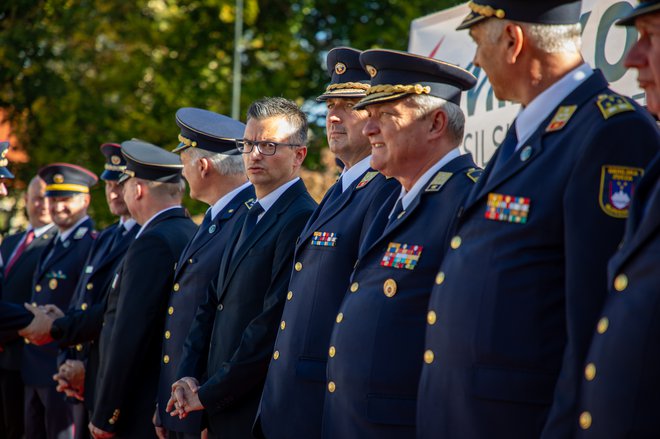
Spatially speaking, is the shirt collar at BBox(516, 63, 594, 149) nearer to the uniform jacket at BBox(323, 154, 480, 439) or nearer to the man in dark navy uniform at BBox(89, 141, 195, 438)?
the uniform jacket at BBox(323, 154, 480, 439)

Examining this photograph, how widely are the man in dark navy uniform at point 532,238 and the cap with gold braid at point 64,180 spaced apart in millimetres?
5693

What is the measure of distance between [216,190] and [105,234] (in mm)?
2006

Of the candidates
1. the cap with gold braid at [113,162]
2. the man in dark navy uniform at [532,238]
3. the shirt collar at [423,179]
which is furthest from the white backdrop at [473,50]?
the cap with gold braid at [113,162]

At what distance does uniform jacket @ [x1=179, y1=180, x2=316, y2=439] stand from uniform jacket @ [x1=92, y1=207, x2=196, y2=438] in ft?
2.31

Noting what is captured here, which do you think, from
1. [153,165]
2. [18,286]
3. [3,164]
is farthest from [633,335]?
[18,286]

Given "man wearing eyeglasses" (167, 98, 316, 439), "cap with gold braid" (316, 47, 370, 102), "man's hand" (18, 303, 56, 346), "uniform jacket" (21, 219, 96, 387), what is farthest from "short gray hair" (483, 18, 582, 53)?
"uniform jacket" (21, 219, 96, 387)

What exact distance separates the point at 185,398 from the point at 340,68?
67.0 inches

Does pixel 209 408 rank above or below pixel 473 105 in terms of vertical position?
below

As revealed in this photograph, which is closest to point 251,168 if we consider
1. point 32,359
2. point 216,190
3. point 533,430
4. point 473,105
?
point 216,190

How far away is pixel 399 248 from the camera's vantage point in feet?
10.6

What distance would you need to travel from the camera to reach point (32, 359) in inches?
290

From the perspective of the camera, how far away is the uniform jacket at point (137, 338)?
5238 millimetres

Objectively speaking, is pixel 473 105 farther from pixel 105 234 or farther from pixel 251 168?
pixel 105 234

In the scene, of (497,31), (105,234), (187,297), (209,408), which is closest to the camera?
(497,31)
